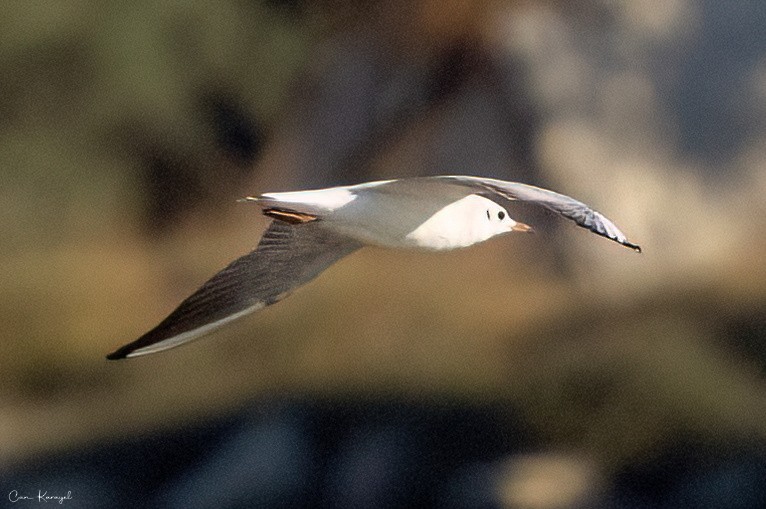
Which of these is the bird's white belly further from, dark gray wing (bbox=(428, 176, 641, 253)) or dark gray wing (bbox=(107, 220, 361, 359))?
dark gray wing (bbox=(428, 176, 641, 253))

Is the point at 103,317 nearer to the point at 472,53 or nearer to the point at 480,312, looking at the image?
the point at 480,312

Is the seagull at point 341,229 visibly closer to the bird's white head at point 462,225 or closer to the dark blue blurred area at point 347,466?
the bird's white head at point 462,225

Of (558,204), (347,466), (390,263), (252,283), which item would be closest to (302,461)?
(347,466)

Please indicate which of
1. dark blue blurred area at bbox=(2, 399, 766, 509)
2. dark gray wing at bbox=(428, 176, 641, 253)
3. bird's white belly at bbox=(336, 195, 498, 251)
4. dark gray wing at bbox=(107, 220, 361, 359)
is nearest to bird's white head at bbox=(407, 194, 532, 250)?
bird's white belly at bbox=(336, 195, 498, 251)

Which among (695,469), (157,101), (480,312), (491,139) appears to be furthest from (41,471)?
(695,469)
